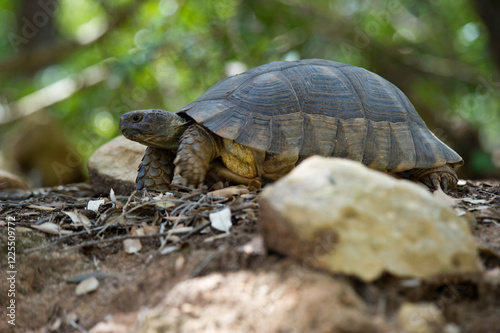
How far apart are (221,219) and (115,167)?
7.86 feet

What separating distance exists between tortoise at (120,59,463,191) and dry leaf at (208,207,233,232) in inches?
34.7

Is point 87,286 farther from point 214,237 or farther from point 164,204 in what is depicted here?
point 164,204

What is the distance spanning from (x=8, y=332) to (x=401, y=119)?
10.7 feet

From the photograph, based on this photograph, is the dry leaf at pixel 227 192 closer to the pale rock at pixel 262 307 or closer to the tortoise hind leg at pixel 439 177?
the pale rock at pixel 262 307

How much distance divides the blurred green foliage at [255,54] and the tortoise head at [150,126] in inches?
191

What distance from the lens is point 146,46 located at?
850 cm

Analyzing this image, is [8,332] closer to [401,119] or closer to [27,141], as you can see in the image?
[401,119]

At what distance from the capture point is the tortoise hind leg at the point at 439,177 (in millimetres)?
3830

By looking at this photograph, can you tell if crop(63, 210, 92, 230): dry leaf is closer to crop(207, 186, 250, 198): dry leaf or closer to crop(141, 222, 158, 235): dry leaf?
crop(141, 222, 158, 235): dry leaf

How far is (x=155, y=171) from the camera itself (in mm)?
3705

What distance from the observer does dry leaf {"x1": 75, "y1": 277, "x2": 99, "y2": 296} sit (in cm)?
208

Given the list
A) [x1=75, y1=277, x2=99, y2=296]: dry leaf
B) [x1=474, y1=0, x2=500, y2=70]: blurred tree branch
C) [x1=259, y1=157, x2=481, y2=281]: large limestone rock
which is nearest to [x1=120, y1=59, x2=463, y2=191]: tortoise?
[x1=75, y1=277, x2=99, y2=296]: dry leaf

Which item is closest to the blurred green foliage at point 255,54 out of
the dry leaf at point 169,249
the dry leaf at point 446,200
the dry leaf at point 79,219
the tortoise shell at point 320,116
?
the tortoise shell at point 320,116

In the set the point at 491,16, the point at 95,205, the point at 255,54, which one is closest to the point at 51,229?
the point at 95,205
